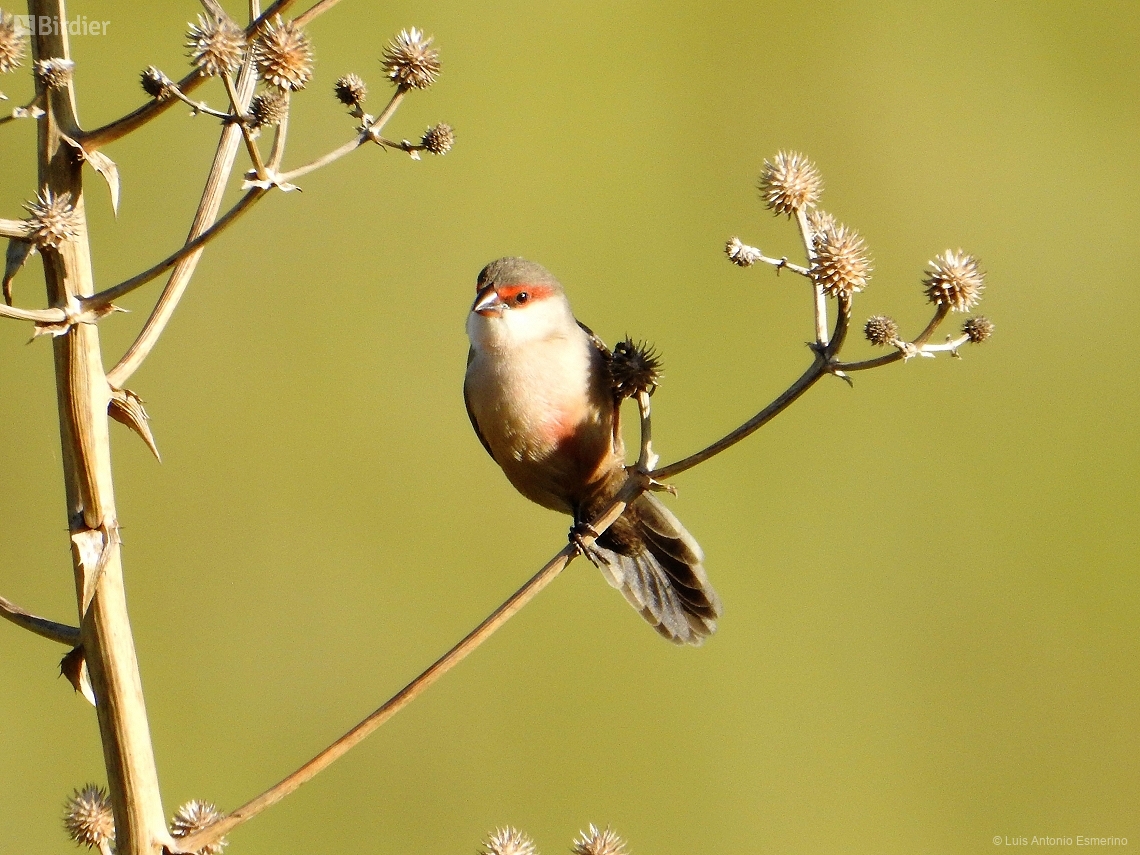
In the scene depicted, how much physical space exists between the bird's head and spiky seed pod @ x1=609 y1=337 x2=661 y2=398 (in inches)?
39.5

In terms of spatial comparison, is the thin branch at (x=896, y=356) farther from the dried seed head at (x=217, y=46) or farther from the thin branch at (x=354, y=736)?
the dried seed head at (x=217, y=46)

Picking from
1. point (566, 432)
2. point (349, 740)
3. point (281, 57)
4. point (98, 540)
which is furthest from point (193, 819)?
point (566, 432)

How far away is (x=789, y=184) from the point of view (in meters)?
2.58

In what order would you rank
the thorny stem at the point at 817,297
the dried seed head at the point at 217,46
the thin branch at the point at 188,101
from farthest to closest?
the thorny stem at the point at 817,297 → the dried seed head at the point at 217,46 → the thin branch at the point at 188,101

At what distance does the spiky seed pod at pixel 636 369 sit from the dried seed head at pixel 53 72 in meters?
1.49

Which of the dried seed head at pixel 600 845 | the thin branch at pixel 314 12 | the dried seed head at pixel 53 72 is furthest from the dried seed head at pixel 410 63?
the dried seed head at pixel 600 845

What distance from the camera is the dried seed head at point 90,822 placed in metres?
1.87

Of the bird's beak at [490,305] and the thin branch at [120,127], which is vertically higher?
the bird's beak at [490,305]

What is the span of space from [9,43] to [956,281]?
1.84 meters

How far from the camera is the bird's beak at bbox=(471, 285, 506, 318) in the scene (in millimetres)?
4043

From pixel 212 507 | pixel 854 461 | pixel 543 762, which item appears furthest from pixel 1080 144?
pixel 212 507

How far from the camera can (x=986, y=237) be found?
36.7ft

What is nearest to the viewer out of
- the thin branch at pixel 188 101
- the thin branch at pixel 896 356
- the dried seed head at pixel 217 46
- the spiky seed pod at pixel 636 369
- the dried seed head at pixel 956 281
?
the thin branch at pixel 188 101

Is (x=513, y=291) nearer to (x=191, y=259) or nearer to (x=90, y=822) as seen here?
(x=191, y=259)
